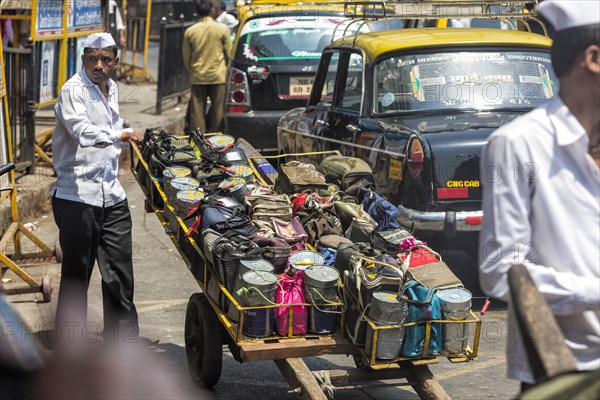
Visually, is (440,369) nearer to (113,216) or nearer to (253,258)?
(253,258)

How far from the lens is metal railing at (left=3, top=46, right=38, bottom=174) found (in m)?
10.3

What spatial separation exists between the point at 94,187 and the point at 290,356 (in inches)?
77.2

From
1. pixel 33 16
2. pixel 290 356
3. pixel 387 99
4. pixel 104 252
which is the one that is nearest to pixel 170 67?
pixel 33 16

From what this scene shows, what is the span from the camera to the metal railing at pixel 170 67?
16859 millimetres

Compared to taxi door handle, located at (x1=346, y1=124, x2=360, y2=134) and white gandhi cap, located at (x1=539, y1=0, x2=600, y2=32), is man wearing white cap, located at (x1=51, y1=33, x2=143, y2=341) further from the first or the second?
white gandhi cap, located at (x1=539, y1=0, x2=600, y2=32)

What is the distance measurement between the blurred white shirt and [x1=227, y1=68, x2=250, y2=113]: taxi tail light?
990cm

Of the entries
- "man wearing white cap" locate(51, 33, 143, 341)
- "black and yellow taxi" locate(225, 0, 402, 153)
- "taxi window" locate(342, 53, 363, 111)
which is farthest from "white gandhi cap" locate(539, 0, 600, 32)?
"black and yellow taxi" locate(225, 0, 402, 153)

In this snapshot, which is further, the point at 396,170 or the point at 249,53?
the point at 249,53

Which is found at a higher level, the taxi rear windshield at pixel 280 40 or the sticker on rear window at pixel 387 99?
the sticker on rear window at pixel 387 99

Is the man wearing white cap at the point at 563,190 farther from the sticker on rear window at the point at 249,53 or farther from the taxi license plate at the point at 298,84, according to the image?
the sticker on rear window at the point at 249,53

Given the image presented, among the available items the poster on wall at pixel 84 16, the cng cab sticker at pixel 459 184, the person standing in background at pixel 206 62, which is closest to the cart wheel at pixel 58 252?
the cng cab sticker at pixel 459 184

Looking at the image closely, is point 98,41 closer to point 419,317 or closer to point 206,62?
point 419,317

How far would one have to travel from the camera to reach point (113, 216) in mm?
6691

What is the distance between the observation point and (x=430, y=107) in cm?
820
